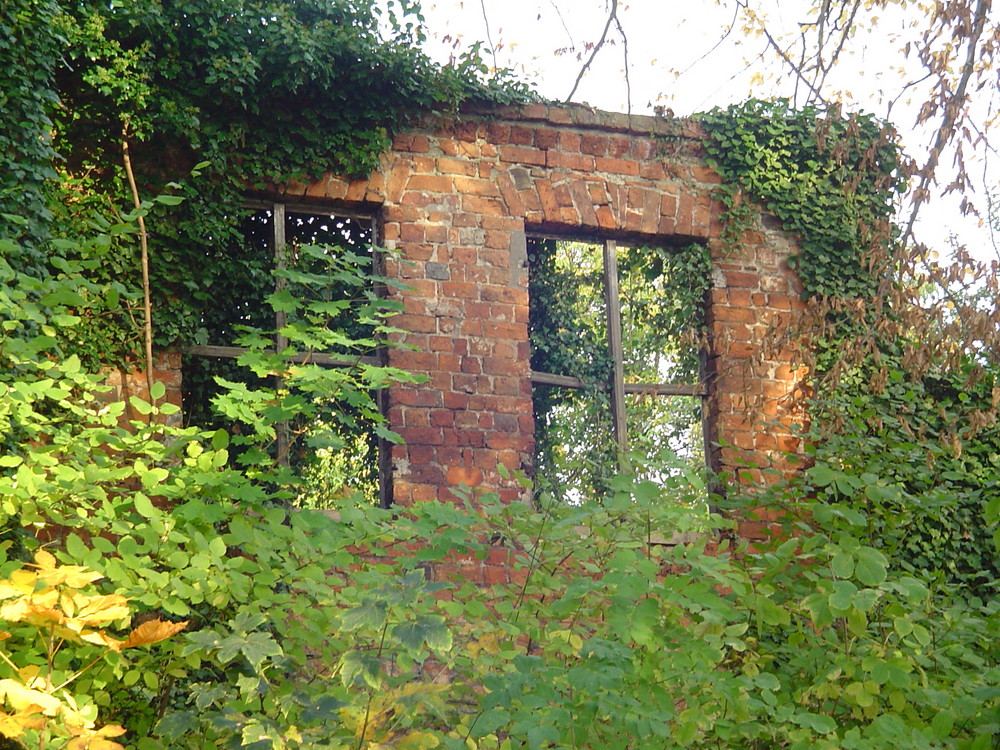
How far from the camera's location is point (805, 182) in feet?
22.1

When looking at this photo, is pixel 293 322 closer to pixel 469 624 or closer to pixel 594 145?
pixel 594 145

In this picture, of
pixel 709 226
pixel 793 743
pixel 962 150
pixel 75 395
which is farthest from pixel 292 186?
pixel 793 743

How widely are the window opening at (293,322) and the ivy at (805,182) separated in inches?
88.4

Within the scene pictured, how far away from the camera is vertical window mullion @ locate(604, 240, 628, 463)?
622 centimetres

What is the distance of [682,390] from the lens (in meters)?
6.39

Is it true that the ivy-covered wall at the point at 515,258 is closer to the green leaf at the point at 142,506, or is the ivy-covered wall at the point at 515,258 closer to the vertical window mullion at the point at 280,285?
the vertical window mullion at the point at 280,285

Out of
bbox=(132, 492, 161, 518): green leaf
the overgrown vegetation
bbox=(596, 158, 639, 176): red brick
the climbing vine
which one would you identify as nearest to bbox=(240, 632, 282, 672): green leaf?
the overgrown vegetation

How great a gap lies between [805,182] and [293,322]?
10.5ft

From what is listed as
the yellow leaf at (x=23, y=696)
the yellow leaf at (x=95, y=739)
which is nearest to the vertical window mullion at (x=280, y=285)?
the yellow leaf at (x=95, y=739)

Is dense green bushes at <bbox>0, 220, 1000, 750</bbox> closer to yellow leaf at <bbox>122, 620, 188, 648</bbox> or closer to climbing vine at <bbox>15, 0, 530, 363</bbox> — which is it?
yellow leaf at <bbox>122, 620, 188, 648</bbox>

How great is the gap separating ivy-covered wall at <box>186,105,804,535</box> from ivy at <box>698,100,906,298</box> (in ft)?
0.35

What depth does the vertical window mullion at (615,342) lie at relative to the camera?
6.22 meters

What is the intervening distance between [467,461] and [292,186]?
66.9 inches

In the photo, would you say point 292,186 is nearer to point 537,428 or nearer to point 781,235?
point 537,428
